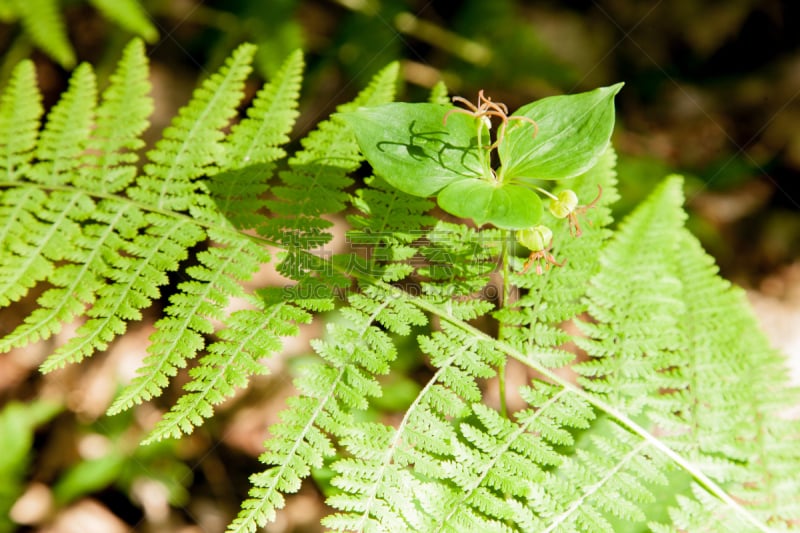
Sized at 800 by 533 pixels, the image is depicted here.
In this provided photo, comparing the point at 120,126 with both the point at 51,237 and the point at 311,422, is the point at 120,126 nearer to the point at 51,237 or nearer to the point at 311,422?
the point at 51,237

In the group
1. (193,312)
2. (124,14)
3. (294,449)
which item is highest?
(124,14)

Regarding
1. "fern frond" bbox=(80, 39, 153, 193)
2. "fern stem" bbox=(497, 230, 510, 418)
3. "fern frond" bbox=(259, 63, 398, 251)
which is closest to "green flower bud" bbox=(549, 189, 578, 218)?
"fern stem" bbox=(497, 230, 510, 418)

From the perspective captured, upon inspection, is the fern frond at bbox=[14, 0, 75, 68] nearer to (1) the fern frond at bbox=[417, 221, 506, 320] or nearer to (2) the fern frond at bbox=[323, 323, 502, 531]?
(1) the fern frond at bbox=[417, 221, 506, 320]

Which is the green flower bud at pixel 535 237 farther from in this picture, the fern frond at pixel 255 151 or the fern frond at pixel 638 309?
the fern frond at pixel 255 151

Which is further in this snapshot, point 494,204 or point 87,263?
point 87,263

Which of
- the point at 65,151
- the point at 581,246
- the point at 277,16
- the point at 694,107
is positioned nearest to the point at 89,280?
the point at 65,151

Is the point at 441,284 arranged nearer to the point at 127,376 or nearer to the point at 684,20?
the point at 127,376

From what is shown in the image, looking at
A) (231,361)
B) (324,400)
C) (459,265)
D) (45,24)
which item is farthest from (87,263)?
(45,24)
